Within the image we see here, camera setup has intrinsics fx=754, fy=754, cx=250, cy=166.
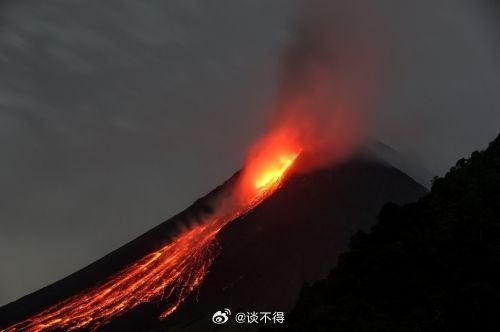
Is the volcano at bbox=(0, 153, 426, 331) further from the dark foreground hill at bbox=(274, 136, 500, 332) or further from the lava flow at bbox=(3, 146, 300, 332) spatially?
the dark foreground hill at bbox=(274, 136, 500, 332)

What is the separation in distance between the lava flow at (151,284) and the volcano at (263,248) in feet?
1.79

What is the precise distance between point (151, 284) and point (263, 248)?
13.0 metres

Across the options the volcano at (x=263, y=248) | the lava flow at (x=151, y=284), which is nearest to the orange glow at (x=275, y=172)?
the volcano at (x=263, y=248)

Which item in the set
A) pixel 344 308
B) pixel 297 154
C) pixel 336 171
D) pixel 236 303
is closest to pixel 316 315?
pixel 344 308

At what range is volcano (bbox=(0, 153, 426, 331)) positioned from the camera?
7288 centimetres

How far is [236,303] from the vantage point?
72.7m

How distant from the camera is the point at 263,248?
275 feet

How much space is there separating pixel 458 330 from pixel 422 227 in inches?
414

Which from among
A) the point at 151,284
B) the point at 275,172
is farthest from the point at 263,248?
the point at 275,172

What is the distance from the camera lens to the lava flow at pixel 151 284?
245 feet

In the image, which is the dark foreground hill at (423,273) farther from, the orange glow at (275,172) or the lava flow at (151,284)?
the orange glow at (275,172)

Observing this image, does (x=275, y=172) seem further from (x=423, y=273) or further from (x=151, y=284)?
(x=423, y=273)

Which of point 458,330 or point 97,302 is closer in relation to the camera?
point 458,330

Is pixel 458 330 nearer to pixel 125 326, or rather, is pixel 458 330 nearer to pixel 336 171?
Result: pixel 125 326
